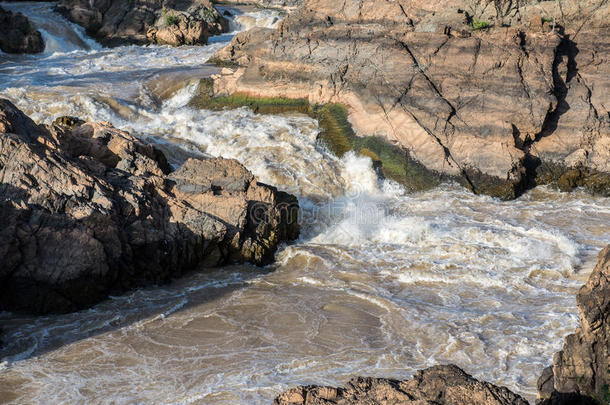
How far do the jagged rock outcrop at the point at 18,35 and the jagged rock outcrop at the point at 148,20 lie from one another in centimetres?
281

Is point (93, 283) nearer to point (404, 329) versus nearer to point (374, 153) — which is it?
point (404, 329)

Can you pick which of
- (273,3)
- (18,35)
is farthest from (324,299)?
(273,3)

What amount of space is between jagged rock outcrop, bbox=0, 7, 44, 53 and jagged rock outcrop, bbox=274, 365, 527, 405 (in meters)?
21.2

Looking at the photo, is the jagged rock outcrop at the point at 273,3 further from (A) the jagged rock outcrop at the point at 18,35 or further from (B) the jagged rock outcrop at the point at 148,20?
(A) the jagged rock outcrop at the point at 18,35

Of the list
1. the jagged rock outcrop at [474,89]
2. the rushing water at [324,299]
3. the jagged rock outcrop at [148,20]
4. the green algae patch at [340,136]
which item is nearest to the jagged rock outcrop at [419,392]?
the rushing water at [324,299]

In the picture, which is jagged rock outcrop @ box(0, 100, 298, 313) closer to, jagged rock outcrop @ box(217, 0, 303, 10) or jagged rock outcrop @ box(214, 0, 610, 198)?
jagged rock outcrop @ box(214, 0, 610, 198)

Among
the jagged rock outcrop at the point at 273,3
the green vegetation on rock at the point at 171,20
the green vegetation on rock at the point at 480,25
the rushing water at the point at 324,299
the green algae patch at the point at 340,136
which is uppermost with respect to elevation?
the jagged rock outcrop at the point at 273,3

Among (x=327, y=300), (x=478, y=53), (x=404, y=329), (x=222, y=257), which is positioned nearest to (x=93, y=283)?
(x=222, y=257)

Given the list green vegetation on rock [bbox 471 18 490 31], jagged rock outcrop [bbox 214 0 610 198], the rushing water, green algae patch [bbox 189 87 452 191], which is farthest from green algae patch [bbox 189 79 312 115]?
green vegetation on rock [bbox 471 18 490 31]

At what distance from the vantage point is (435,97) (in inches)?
536

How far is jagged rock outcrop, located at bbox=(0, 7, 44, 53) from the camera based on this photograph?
2167 centimetres

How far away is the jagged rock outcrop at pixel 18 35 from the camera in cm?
2167

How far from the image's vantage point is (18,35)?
865 inches

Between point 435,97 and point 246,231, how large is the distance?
19.0 feet
